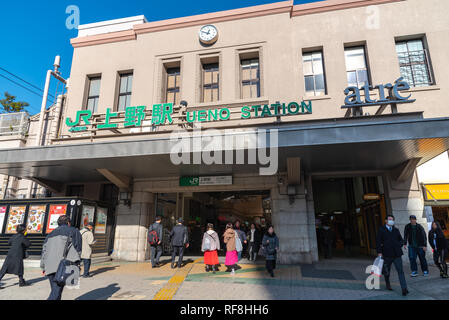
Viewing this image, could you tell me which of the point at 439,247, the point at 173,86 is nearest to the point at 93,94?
the point at 173,86

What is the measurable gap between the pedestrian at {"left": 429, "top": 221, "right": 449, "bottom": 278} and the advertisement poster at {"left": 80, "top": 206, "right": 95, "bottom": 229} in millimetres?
12383

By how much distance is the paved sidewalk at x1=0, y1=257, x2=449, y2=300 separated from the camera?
6.51m

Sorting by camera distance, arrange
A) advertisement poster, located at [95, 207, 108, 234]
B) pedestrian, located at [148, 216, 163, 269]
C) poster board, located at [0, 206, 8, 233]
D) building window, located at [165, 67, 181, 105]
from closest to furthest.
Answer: pedestrian, located at [148, 216, 163, 269]
poster board, located at [0, 206, 8, 233]
advertisement poster, located at [95, 207, 108, 234]
building window, located at [165, 67, 181, 105]

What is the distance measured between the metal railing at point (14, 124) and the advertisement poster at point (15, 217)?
6.92 metres

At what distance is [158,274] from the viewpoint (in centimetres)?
936

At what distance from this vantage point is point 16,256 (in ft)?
25.3

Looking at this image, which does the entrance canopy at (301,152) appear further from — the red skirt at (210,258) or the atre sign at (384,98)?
the red skirt at (210,258)

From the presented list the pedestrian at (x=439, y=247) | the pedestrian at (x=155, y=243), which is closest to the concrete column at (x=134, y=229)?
the pedestrian at (x=155, y=243)

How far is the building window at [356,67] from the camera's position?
13067 mm

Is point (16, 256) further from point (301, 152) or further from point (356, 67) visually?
point (356, 67)

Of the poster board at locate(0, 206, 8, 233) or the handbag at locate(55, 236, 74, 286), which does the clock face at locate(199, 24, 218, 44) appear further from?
the handbag at locate(55, 236, 74, 286)

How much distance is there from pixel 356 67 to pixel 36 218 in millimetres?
15296

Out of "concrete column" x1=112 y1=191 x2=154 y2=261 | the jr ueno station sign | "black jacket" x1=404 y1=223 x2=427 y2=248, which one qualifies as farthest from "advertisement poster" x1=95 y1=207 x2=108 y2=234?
"black jacket" x1=404 y1=223 x2=427 y2=248

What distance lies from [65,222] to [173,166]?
231 inches
